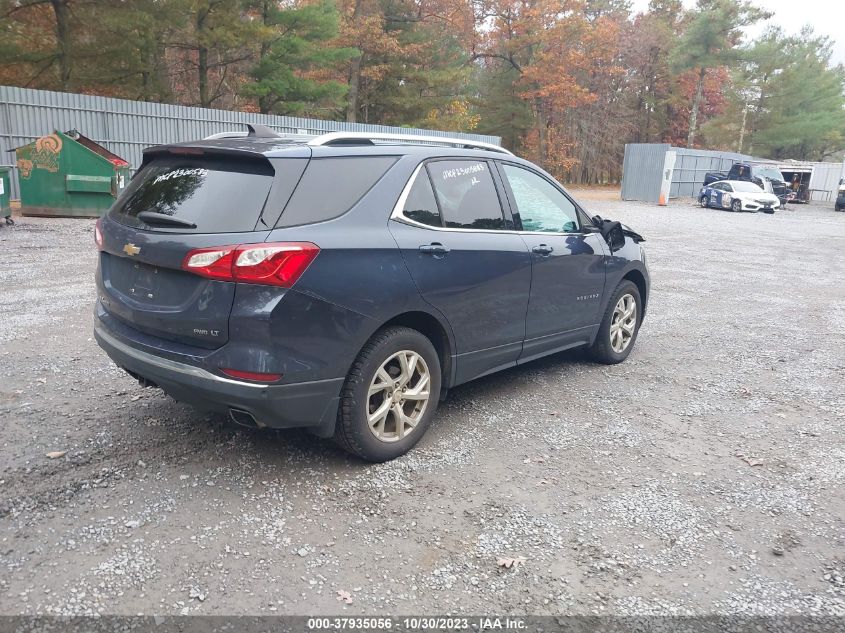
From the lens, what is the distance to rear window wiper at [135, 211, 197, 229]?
337cm

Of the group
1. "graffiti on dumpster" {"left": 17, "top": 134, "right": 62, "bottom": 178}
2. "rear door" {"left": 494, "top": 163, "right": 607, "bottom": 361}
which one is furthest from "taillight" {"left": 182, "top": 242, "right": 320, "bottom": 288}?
"graffiti on dumpster" {"left": 17, "top": 134, "right": 62, "bottom": 178}

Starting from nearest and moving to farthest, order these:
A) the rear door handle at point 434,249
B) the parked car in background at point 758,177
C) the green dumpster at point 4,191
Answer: the rear door handle at point 434,249 < the green dumpster at point 4,191 < the parked car in background at point 758,177

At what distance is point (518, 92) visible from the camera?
46219 mm

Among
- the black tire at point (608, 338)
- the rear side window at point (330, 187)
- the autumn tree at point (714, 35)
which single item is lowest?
the black tire at point (608, 338)

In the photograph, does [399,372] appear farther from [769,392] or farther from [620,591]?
[769,392]

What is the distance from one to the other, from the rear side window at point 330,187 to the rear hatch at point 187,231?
0.06 metres

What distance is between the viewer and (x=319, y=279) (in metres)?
3.29

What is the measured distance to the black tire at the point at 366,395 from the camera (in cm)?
356

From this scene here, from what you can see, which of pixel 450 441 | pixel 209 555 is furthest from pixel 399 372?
pixel 209 555

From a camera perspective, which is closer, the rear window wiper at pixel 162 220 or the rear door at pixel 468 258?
the rear window wiper at pixel 162 220

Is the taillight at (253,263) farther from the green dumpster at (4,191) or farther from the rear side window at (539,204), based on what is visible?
the green dumpster at (4,191)

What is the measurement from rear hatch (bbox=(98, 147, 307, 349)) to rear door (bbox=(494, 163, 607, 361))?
186 centimetres

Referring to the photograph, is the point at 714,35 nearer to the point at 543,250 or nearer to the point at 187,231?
the point at 543,250

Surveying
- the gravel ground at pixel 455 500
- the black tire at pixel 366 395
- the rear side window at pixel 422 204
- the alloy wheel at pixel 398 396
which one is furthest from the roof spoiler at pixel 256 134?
the gravel ground at pixel 455 500
